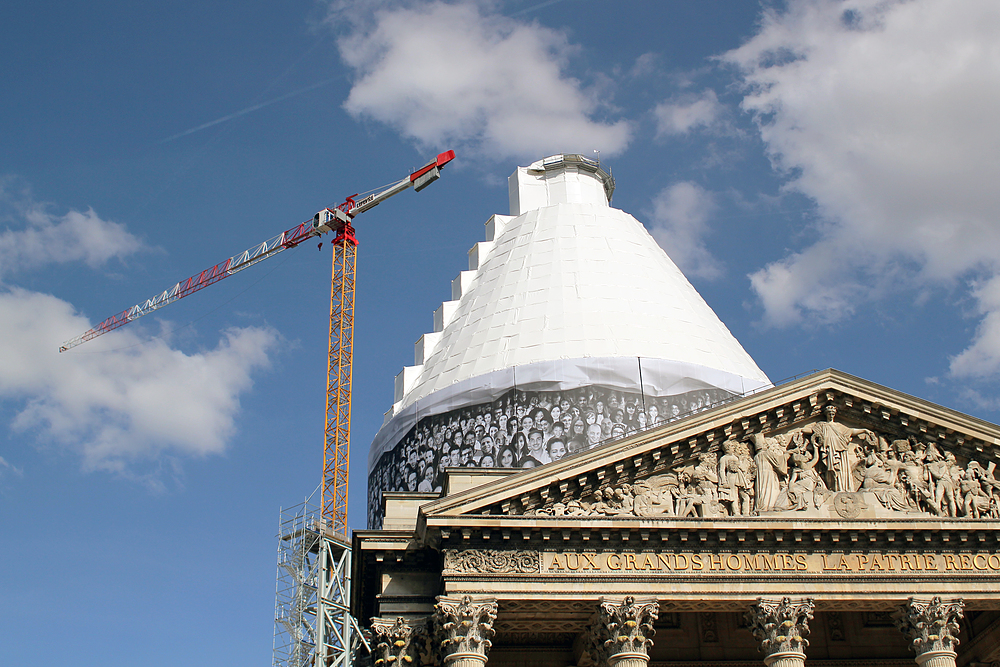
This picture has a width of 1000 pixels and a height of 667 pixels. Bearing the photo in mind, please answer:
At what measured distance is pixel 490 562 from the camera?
1069 inches

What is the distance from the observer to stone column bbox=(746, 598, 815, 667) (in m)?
26.5

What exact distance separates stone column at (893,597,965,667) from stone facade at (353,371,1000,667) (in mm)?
48

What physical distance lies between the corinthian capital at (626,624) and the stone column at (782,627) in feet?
8.95

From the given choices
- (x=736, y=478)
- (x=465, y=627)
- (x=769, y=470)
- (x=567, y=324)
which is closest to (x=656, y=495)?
(x=736, y=478)

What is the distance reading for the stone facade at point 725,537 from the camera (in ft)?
88.5

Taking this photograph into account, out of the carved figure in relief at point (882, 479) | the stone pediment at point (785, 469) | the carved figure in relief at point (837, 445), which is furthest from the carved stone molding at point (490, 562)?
the carved figure in relief at point (882, 479)

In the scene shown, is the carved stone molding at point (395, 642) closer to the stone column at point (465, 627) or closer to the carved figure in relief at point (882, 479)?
the stone column at point (465, 627)

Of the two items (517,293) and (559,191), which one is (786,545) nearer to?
(517,293)

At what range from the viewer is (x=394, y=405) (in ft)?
182

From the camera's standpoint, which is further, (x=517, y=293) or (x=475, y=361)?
(x=517, y=293)

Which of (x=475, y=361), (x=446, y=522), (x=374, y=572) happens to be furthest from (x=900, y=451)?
(x=475, y=361)

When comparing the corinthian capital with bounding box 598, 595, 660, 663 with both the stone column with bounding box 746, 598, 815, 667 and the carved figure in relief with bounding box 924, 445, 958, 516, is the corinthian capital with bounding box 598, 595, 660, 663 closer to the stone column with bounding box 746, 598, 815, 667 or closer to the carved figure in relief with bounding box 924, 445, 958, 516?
the stone column with bounding box 746, 598, 815, 667

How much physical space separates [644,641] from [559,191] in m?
40.4

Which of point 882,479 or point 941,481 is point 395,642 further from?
point 941,481
